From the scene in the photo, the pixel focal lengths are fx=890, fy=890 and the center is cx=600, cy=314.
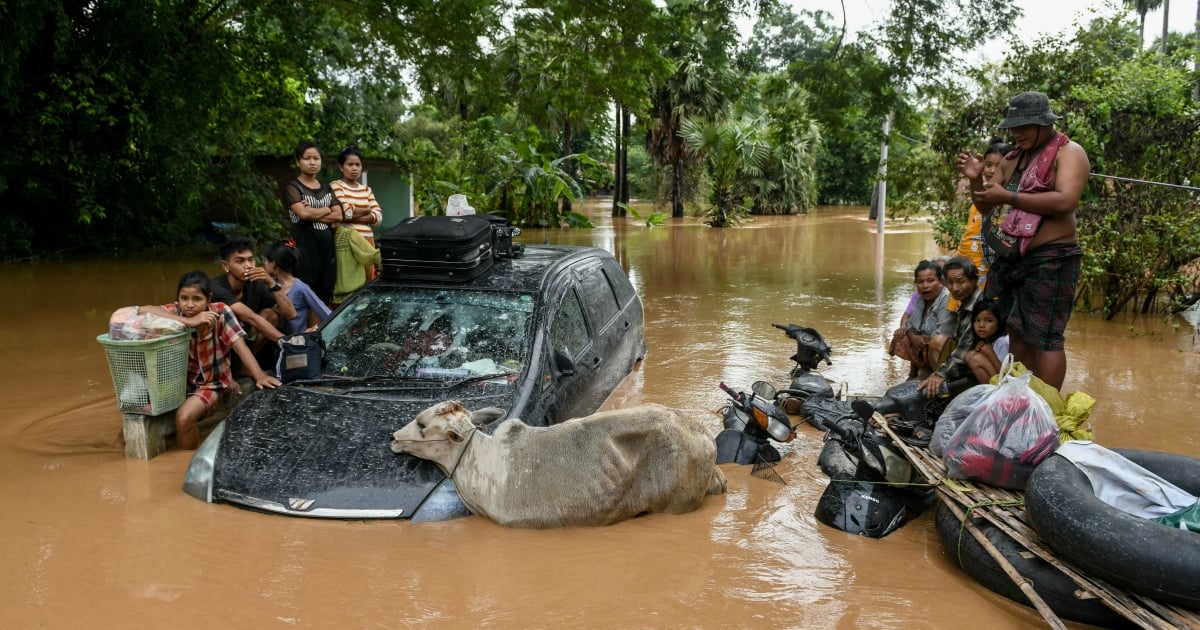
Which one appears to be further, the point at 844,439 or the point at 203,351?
the point at 203,351

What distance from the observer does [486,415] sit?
466 cm

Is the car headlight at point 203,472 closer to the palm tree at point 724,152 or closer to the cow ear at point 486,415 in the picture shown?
the cow ear at point 486,415

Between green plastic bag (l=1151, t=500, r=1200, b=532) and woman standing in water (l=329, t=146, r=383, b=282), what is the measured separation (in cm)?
561

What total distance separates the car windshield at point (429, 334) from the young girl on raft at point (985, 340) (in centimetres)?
285

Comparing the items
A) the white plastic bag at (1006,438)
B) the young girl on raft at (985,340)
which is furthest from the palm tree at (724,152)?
the white plastic bag at (1006,438)

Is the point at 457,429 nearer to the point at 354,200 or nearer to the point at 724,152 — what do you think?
the point at 354,200

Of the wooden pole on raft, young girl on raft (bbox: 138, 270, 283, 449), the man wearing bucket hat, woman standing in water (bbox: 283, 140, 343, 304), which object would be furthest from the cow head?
the man wearing bucket hat

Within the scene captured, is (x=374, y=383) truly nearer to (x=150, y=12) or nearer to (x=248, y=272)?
(x=248, y=272)

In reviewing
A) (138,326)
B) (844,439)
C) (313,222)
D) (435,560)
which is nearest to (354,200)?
(313,222)

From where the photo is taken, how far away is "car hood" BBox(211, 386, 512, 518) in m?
4.28

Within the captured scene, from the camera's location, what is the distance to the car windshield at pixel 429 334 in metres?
5.20

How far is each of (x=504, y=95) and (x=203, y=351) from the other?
32.3 ft

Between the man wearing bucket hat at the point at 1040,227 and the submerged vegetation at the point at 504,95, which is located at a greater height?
the submerged vegetation at the point at 504,95

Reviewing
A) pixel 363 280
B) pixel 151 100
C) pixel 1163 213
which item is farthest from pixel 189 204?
pixel 1163 213
